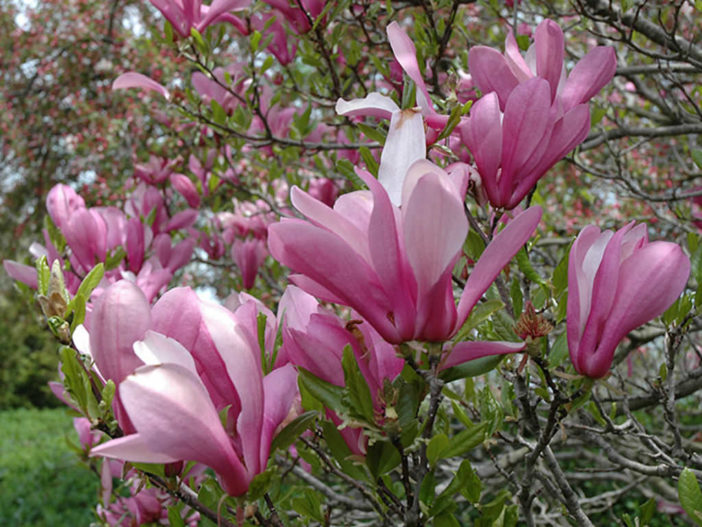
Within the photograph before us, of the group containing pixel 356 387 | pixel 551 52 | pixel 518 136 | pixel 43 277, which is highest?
pixel 551 52

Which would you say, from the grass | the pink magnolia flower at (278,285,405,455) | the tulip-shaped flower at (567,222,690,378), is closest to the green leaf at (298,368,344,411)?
the pink magnolia flower at (278,285,405,455)

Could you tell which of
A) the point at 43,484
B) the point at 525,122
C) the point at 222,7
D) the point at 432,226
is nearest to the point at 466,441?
the point at 432,226

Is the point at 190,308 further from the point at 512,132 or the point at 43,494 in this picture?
the point at 43,494

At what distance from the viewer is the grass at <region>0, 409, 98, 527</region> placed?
4594 mm

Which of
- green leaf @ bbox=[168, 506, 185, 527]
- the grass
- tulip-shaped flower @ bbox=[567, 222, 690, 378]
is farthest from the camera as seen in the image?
the grass

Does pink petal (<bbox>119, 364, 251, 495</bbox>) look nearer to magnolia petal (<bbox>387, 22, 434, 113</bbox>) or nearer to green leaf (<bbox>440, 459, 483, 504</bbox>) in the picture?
green leaf (<bbox>440, 459, 483, 504</bbox>)

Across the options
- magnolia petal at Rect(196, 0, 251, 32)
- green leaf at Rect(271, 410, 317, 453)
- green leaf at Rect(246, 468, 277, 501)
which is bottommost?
green leaf at Rect(246, 468, 277, 501)

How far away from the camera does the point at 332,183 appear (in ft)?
7.23

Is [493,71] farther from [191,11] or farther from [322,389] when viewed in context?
[191,11]

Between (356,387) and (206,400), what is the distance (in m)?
0.14

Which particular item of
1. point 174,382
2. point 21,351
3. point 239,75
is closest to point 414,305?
point 174,382

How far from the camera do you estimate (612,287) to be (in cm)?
61

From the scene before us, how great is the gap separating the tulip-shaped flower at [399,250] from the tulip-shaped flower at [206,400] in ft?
0.34

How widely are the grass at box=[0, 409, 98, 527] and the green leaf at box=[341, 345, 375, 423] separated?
2843mm
